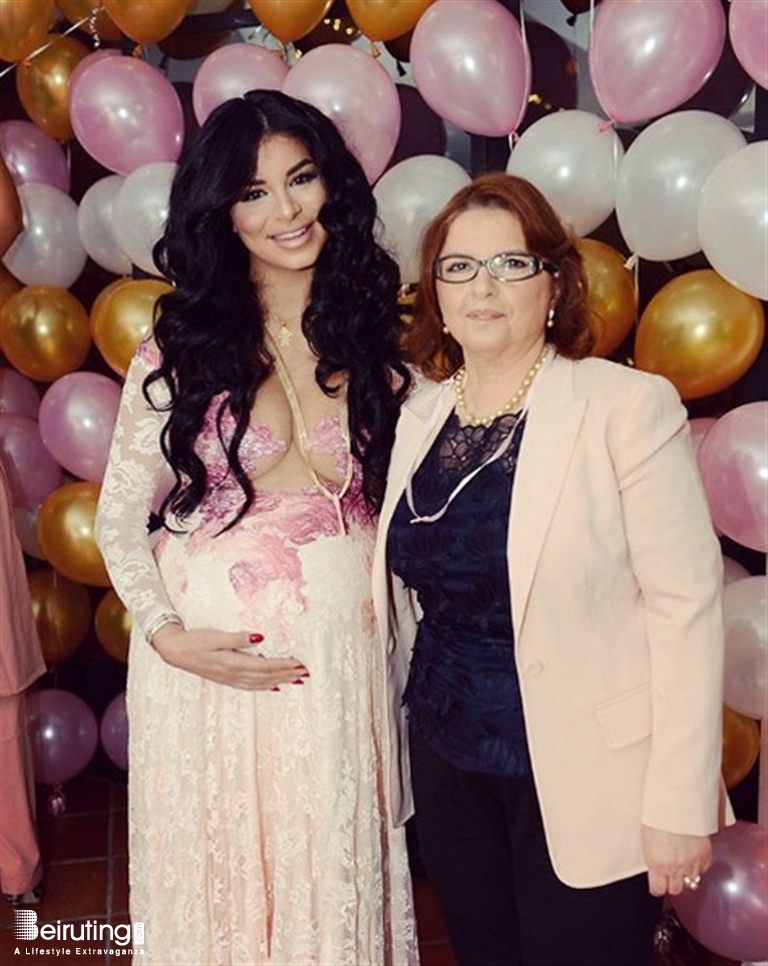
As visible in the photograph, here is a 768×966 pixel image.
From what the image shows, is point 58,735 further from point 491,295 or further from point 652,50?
point 652,50

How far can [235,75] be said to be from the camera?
2562 mm

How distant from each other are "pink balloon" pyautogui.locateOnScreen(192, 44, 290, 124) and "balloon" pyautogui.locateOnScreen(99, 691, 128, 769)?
1596 mm

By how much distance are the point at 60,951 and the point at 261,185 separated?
1862 mm

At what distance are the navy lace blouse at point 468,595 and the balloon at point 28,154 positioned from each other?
1925 millimetres

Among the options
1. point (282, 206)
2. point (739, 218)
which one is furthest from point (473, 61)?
point (282, 206)

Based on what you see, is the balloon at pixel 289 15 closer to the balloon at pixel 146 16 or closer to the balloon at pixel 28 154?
the balloon at pixel 146 16

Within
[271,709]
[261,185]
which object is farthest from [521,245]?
[271,709]

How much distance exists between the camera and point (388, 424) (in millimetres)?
1867

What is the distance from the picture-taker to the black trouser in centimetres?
150

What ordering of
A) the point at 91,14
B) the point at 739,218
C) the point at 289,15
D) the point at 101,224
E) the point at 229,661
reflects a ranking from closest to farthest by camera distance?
the point at 229,661 < the point at 739,218 < the point at 289,15 < the point at 101,224 < the point at 91,14

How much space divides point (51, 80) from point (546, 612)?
2225 millimetres

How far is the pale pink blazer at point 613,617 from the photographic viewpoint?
138 centimetres

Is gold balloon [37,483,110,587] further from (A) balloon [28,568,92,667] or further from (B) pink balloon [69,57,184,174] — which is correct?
(B) pink balloon [69,57,184,174]

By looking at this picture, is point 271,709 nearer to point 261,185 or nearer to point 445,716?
point 445,716
